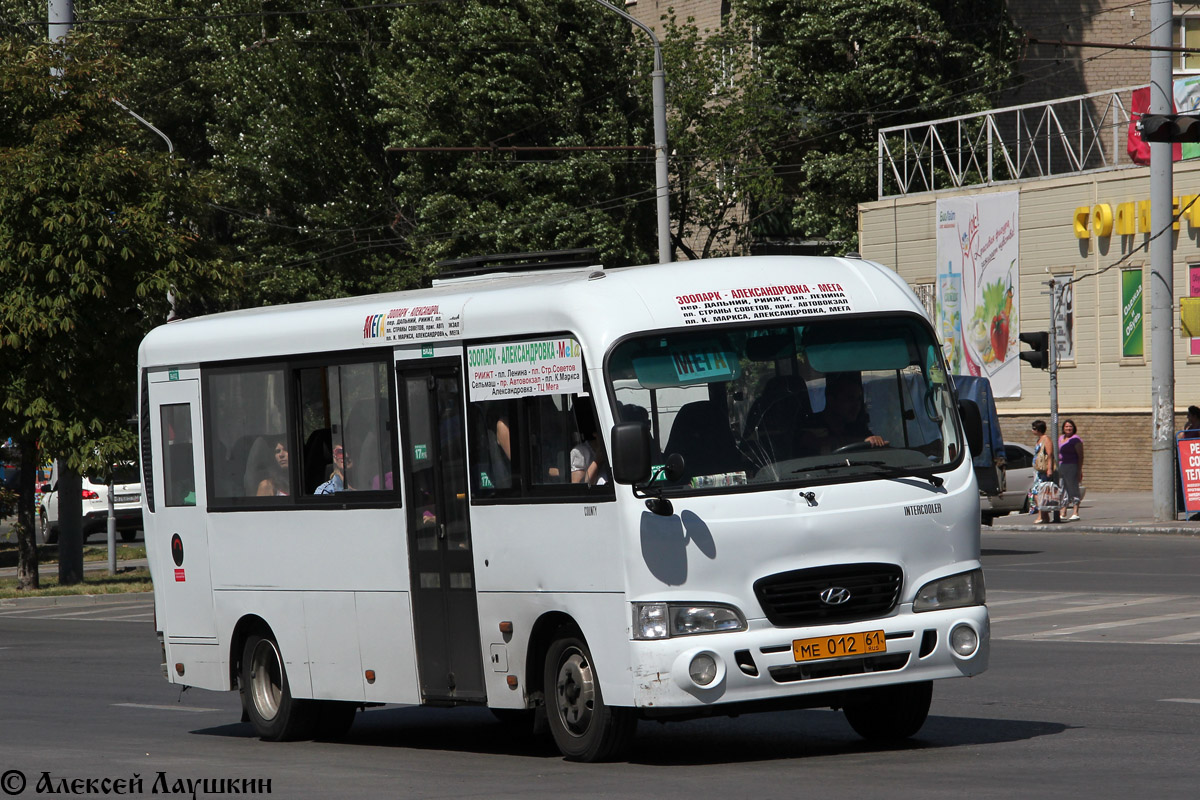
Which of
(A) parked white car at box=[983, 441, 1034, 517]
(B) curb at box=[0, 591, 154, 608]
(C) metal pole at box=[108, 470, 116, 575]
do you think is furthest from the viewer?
(A) parked white car at box=[983, 441, 1034, 517]

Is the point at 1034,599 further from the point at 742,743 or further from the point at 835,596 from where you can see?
the point at 835,596

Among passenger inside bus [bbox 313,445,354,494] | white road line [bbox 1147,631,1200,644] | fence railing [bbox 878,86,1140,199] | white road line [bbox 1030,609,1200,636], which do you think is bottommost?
white road line [bbox 1030,609,1200,636]

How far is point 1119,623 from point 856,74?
3130 cm

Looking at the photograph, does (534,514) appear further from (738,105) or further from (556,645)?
(738,105)

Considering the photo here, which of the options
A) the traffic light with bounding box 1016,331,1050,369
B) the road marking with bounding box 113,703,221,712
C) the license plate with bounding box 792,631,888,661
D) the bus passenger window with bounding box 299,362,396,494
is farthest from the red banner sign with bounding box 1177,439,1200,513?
the license plate with bounding box 792,631,888,661

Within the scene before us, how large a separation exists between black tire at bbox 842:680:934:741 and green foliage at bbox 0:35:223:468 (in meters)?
17.4

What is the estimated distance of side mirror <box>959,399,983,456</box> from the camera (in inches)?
388

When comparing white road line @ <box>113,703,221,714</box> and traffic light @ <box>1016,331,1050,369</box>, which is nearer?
white road line @ <box>113,703,221,714</box>

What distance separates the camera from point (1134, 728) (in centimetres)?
1025

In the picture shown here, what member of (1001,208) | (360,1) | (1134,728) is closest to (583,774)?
(1134,728)

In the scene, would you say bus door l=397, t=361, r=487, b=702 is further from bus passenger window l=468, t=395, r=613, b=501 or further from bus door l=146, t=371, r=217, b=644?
bus door l=146, t=371, r=217, b=644

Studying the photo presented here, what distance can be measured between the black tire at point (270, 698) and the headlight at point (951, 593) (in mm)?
A: 4157

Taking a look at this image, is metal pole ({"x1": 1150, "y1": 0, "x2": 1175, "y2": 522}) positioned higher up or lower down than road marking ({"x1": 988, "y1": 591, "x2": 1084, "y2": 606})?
higher up

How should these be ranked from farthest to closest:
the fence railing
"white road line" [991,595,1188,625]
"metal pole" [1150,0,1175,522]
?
the fence railing → "metal pole" [1150,0,1175,522] → "white road line" [991,595,1188,625]
